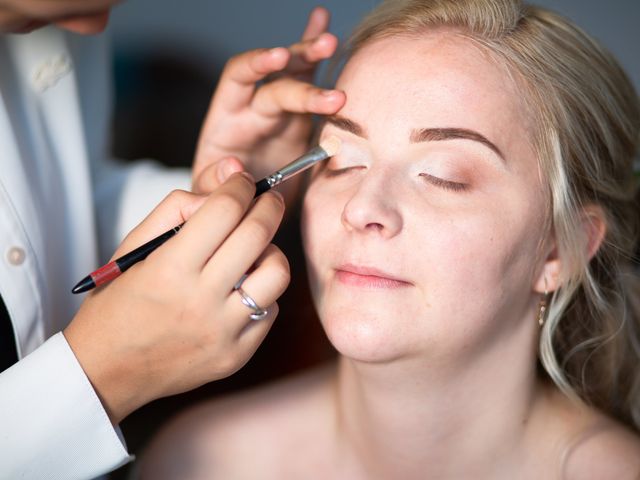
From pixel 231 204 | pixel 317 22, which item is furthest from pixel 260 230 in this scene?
pixel 317 22

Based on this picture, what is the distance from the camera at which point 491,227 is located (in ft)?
3.84

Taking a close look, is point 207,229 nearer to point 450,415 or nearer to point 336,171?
point 336,171

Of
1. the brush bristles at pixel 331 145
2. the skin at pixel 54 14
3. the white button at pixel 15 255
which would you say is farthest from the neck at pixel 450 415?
the skin at pixel 54 14

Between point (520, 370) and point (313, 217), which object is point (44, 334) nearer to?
point (313, 217)

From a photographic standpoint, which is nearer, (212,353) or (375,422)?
(212,353)

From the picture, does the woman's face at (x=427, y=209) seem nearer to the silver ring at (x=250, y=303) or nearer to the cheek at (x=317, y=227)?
the cheek at (x=317, y=227)

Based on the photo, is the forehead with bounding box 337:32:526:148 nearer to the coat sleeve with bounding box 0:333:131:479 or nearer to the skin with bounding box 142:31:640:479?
the skin with bounding box 142:31:640:479

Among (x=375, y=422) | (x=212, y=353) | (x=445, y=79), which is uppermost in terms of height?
(x=445, y=79)

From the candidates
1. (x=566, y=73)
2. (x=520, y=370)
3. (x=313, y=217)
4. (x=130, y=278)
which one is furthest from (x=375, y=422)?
(x=566, y=73)

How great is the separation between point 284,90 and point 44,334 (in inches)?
23.8

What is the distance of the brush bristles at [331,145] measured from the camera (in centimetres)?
123

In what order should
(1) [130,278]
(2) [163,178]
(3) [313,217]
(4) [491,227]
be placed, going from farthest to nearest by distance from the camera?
(2) [163,178], (3) [313,217], (4) [491,227], (1) [130,278]

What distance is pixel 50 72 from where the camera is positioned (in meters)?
1.34

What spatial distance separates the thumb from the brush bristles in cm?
16
